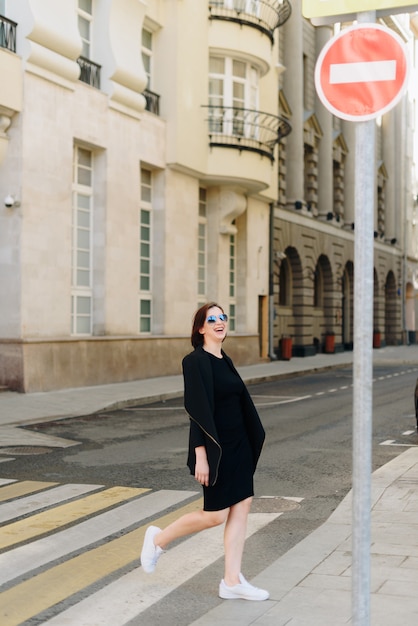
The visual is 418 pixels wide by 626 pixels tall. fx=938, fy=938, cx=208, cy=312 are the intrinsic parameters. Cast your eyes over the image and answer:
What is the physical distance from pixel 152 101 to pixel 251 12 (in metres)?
5.34

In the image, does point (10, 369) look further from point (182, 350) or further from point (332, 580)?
point (332, 580)

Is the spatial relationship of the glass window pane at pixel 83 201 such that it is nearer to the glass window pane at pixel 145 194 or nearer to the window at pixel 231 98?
the glass window pane at pixel 145 194

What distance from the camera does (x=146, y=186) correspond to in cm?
2577

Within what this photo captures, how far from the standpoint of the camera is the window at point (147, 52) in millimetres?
25844

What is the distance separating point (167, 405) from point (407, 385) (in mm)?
7524

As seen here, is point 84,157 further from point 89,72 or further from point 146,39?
point 146,39

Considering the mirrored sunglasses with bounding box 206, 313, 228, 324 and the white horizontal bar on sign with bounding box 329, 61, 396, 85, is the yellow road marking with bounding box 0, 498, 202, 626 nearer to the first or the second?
the mirrored sunglasses with bounding box 206, 313, 228, 324

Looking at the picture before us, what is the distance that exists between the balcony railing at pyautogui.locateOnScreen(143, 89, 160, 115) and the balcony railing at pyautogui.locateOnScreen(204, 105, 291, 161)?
1.97 metres

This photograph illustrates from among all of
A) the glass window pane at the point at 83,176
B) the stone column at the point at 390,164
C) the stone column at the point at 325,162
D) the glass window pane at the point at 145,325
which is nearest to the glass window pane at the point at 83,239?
the glass window pane at the point at 83,176

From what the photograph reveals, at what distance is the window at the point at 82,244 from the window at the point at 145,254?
2.72m

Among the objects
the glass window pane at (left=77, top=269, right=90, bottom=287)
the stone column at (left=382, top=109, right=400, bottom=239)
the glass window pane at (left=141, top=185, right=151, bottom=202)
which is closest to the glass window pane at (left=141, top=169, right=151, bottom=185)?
the glass window pane at (left=141, top=185, right=151, bottom=202)

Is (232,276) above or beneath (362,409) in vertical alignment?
above

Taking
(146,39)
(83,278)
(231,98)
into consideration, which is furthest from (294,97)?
(83,278)

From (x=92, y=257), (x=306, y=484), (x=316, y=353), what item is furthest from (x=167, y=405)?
(x=316, y=353)
